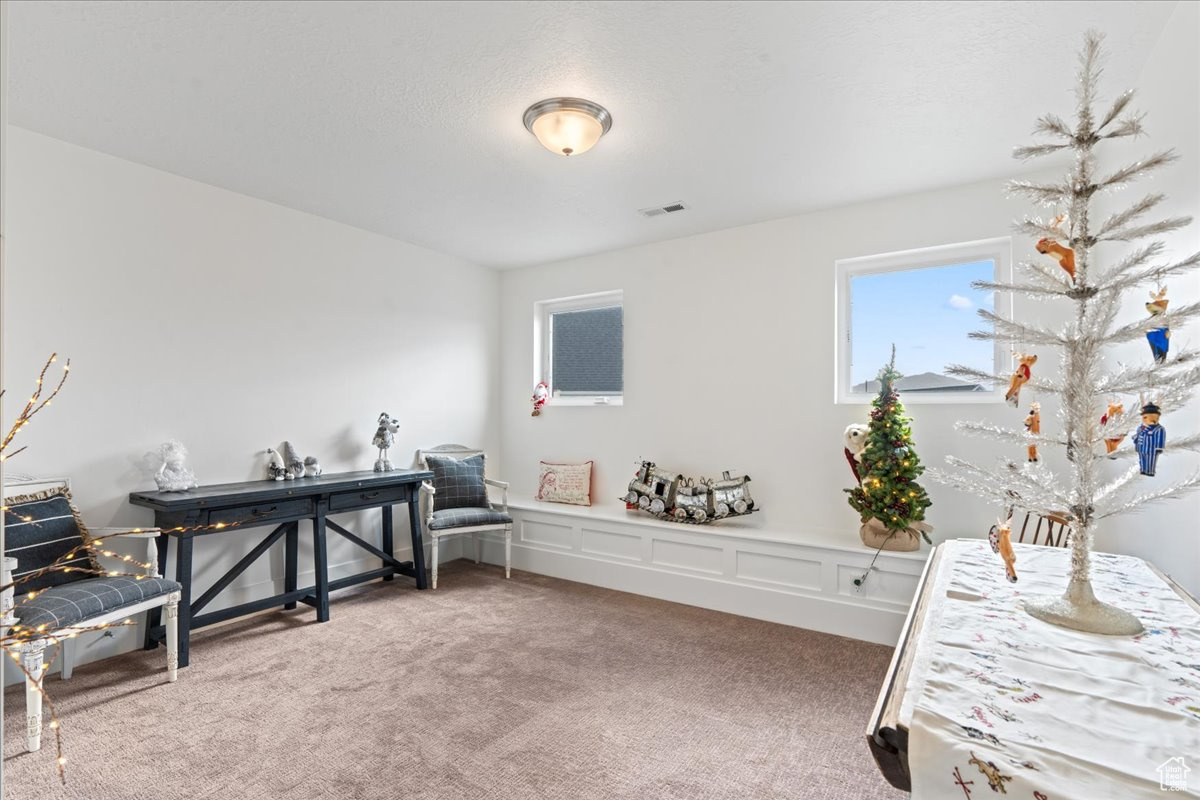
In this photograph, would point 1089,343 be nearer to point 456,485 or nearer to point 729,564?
point 729,564

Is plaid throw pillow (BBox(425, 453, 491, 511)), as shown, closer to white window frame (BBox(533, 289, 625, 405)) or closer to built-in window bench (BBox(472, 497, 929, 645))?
built-in window bench (BBox(472, 497, 929, 645))

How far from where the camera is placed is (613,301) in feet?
15.7

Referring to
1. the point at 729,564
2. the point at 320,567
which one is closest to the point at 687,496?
the point at 729,564

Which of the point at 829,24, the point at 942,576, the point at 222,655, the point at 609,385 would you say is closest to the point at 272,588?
the point at 222,655

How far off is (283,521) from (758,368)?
2.99 m

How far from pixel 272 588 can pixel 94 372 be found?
1544 millimetres

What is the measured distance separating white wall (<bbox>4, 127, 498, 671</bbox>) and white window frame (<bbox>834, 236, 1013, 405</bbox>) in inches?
116

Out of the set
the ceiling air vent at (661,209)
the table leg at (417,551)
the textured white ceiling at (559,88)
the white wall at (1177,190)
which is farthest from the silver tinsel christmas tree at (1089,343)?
the table leg at (417,551)

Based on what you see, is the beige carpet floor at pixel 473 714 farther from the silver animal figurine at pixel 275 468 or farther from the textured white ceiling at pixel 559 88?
the textured white ceiling at pixel 559 88

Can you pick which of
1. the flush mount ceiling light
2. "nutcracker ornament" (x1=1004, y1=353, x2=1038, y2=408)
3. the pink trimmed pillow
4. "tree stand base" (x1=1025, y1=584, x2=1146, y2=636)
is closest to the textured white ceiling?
A: the flush mount ceiling light

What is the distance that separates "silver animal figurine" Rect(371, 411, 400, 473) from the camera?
4.11 metres

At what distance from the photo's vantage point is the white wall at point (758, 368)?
3336mm

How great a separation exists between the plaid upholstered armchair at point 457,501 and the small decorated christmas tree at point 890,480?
7.85 ft

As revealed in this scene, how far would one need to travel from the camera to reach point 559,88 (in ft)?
7.75
